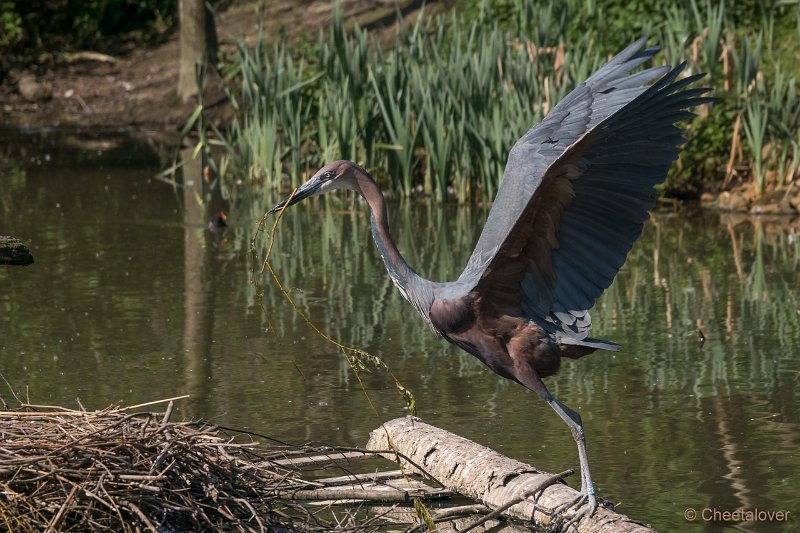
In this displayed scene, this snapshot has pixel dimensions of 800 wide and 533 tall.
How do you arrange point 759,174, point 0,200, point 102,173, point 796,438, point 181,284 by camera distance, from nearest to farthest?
point 796,438 < point 181,284 < point 759,174 < point 0,200 < point 102,173

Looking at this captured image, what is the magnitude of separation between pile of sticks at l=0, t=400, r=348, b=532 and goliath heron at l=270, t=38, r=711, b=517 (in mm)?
1004

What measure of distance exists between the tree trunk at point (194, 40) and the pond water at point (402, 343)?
4.88 meters

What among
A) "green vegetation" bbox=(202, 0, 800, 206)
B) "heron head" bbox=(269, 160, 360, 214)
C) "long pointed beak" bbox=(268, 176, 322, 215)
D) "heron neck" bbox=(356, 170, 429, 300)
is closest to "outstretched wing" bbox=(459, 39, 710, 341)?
"heron neck" bbox=(356, 170, 429, 300)

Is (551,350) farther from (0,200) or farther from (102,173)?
(102,173)

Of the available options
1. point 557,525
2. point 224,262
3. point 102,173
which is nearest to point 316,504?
point 557,525

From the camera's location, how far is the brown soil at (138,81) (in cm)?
1947

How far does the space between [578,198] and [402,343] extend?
11.2 ft

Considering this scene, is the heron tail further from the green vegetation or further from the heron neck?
the green vegetation

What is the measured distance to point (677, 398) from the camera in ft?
24.0

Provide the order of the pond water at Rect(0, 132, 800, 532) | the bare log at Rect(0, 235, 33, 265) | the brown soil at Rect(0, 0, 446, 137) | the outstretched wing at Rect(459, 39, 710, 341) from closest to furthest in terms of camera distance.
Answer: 1. the outstretched wing at Rect(459, 39, 710, 341)
2. the bare log at Rect(0, 235, 33, 265)
3. the pond water at Rect(0, 132, 800, 532)
4. the brown soil at Rect(0, 0, 446, 137)

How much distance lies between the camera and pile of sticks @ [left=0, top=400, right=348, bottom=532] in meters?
4.68


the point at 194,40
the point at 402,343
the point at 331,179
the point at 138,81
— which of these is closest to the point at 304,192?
the point at 331,179

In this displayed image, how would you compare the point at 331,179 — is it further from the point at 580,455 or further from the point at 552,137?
the point at 580,455

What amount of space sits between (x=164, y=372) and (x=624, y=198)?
3.43m
